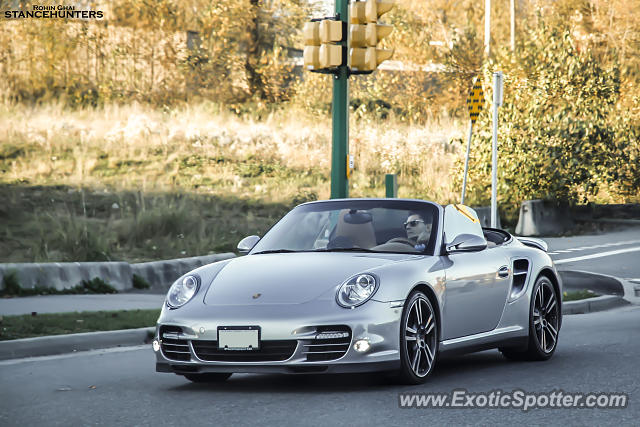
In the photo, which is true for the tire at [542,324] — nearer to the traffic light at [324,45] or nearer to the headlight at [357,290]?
the headlight at [357,290]

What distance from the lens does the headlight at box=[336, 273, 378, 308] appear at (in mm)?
7492

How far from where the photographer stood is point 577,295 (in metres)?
15.1

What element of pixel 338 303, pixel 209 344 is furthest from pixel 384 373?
pixel 209 344

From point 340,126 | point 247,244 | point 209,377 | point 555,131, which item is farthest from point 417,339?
point 555,131

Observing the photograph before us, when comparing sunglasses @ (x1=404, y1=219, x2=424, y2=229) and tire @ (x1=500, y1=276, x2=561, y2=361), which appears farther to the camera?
tire @ (x1=500, y1=276, x2=561, y2=361)

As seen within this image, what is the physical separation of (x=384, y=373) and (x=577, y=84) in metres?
23.1

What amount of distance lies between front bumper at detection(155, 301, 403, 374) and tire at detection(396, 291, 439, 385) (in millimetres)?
89

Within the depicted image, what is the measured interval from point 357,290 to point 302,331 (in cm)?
50

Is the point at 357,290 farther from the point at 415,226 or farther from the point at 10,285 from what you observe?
the point at 10,285

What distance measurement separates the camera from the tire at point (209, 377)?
8094mm

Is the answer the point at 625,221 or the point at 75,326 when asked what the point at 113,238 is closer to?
the point at 75,326

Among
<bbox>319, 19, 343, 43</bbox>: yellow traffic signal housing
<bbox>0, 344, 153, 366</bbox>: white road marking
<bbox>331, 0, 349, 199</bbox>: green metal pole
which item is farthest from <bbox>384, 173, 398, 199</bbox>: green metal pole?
<bbox>0, 344, 153, 366</bbox>: white road marking

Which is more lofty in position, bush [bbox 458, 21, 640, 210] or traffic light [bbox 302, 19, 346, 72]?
traffic light [bbox 302, 19, 346, 72]

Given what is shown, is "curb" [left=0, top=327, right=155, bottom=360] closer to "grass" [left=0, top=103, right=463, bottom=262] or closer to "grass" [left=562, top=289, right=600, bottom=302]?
"grass" [left=562, top=289, right=600, bottom=302]
